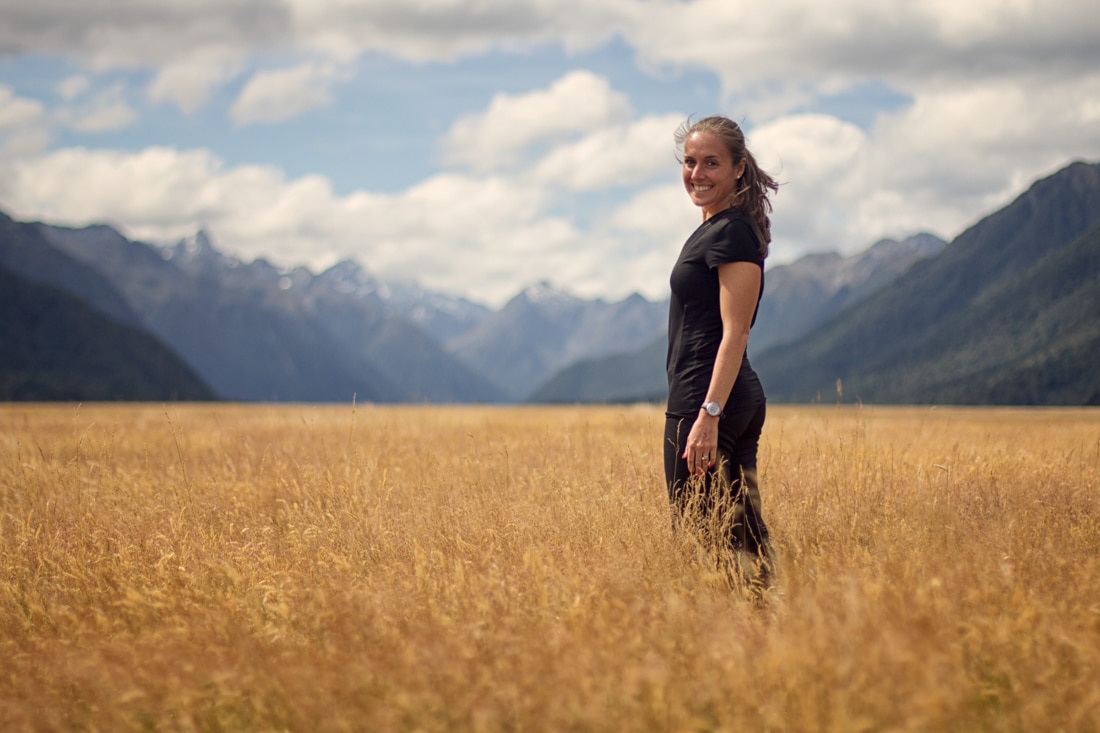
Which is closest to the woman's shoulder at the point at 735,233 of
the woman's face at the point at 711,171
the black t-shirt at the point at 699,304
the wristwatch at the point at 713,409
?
the black t-shirt at the point at 699,304

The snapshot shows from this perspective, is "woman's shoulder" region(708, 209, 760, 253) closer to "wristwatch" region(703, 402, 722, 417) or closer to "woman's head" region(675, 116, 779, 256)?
"woman's head" region(675, 116, 779, 256)

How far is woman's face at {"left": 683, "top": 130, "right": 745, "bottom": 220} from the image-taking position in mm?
4516

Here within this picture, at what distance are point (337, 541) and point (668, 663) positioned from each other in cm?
318

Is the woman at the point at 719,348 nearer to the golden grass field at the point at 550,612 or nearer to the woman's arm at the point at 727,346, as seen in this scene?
the woman's arm at the point at 727,346

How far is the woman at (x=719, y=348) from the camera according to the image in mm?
4230

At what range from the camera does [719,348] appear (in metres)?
4.30

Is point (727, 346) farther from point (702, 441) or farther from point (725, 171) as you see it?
point (725, 171)

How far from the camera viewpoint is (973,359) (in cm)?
17488

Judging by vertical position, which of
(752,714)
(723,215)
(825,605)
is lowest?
(752,714)

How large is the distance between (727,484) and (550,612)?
1.17m

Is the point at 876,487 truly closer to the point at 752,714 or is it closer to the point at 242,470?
the point at 752,714

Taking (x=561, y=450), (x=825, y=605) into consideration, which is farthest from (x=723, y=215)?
(x=561, y=450)

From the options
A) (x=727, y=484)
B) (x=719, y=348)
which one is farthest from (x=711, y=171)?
(x=727, y=484)

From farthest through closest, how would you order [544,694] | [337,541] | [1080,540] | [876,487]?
1. [876,487]
2. [337,541]
3. [1080,540]
4. [544,694]
